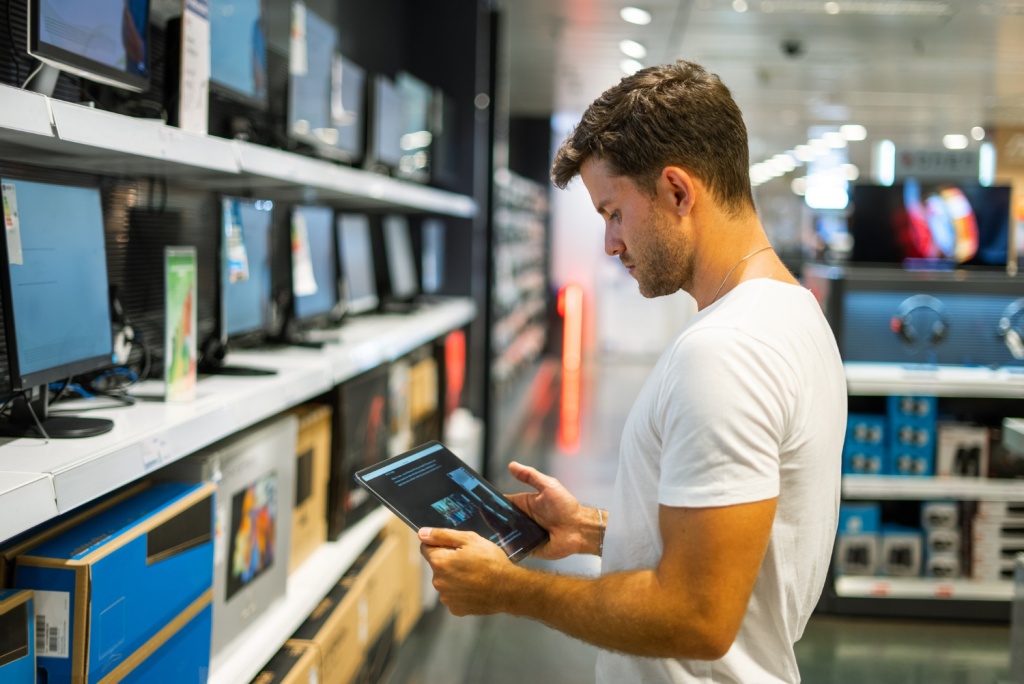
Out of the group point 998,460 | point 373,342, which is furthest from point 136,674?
point 998,460

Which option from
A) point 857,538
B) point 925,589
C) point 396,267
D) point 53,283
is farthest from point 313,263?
point 925,589

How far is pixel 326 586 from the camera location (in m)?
2.62

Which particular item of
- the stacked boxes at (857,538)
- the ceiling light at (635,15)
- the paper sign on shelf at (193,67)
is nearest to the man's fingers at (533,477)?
the paper sign on shelf at (193,67)

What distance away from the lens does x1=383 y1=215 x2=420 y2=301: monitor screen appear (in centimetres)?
466

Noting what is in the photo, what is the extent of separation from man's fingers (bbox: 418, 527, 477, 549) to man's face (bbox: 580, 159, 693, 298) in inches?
17.3

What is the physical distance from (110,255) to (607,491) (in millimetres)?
4493

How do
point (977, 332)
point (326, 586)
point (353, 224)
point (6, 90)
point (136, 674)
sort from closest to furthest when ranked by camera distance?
point (6, 90), point (136, 674), point (326, 586), point (353, 224), point (977, 332)

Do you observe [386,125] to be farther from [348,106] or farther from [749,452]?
[749,452]

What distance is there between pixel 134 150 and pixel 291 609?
48.8 inches

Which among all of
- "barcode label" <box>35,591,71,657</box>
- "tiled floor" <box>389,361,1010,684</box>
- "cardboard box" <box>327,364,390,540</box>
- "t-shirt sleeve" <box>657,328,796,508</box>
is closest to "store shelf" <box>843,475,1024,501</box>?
"tiled floor" <box>389,361,1010,684</box>

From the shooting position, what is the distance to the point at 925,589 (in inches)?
171

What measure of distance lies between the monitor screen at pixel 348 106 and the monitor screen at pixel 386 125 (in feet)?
0.18

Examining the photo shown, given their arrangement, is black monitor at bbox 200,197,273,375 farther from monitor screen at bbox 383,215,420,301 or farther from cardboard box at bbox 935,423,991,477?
cardboard box at bbox 935,423,991,477

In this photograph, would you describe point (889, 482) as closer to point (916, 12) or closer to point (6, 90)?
point (6, 90)
